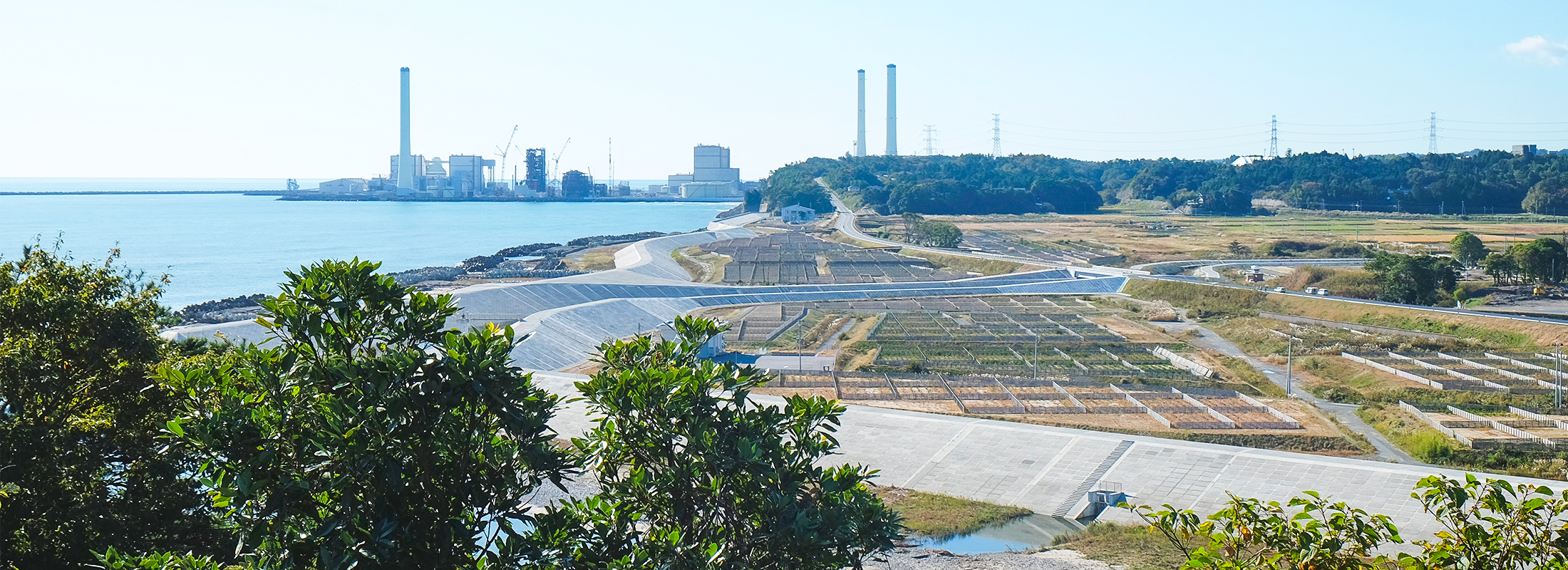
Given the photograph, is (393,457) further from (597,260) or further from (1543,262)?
(597,260)

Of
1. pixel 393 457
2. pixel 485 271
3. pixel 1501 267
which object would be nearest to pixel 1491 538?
pixel 393 457

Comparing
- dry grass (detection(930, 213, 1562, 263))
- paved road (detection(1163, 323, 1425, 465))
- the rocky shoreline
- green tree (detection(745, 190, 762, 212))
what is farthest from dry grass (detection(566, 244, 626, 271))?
green tree (detection(745, 190, 762, 212))

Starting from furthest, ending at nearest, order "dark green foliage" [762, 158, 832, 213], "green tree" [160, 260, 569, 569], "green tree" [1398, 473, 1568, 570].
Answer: "dark green foliage" [762, 158, 832, 213], "green tree" [160, 260, 569, 569], "green tree" [1398, 473, 1568, 570]

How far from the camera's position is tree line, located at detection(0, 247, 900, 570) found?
24.2 ft

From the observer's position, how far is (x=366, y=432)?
25.1 feet

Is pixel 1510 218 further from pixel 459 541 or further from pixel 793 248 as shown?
pixel 459 541

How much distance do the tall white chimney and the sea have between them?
8.03 metres

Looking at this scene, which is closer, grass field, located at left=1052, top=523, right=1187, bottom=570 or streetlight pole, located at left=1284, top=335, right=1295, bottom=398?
grass field, located at left=1052, top=523, right=1187, bottom=570

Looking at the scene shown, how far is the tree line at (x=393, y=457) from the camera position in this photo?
739cm

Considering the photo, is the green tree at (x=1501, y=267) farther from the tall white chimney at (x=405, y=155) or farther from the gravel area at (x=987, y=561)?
the tall white chimney at (x=405, y=155)

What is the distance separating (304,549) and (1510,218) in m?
128

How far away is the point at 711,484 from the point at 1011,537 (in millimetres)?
14088

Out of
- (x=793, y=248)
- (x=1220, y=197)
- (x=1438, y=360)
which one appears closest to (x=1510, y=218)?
(x=1220, y=197)

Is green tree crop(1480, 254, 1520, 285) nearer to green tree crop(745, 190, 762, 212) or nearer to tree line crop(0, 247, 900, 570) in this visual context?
tree line crop(0, 247, 900, 570)
